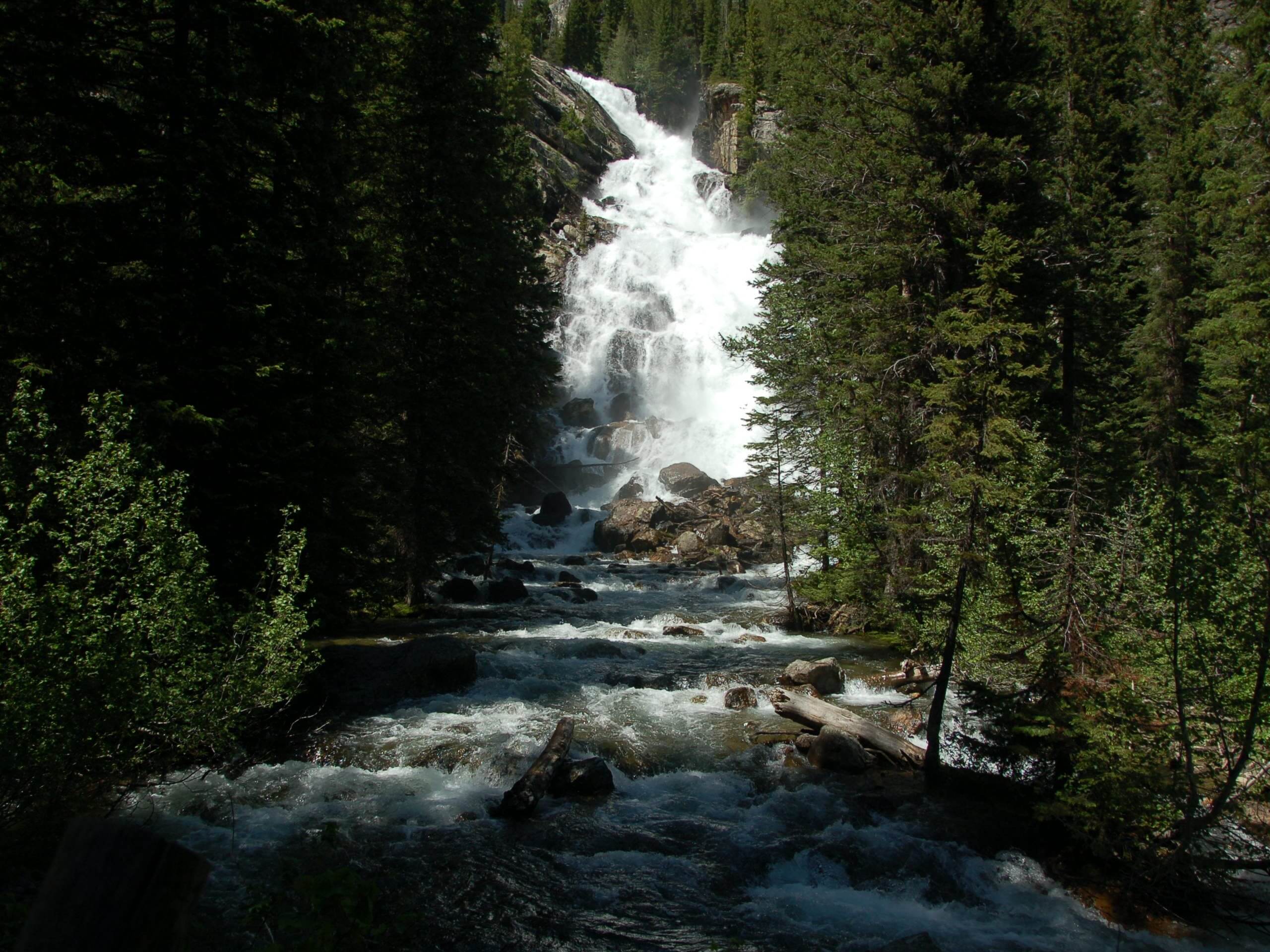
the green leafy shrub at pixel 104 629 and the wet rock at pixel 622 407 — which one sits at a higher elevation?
the wet rock at pixel 622 407

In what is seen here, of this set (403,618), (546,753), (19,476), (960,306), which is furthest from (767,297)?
(19,476)

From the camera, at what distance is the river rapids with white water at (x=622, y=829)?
6.69 metres

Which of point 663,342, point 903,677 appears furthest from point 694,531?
point 663,342

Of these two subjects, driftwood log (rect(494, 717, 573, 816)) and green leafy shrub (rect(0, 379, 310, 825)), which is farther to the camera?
driftwood log (rect(494, 717, 573, 816))

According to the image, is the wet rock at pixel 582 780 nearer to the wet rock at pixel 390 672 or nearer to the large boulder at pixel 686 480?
the wet rock at pixel 390 672

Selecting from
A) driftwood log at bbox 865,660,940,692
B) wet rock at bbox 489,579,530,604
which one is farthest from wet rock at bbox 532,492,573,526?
driftwood log at bbox 865,660,940,692

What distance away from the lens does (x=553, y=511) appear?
124 ft

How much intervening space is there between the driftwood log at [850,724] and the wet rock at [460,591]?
12.2 meters

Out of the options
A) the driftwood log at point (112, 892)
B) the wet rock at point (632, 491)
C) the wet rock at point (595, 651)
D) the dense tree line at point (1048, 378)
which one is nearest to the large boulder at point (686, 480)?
the wet rock at point (632, 491)

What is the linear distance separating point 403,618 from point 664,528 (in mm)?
16720

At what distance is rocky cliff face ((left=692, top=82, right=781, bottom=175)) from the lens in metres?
66.2

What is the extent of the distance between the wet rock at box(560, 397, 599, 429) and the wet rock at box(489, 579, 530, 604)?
27.0 m

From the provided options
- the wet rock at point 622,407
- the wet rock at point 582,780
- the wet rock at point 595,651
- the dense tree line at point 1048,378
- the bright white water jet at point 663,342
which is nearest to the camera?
the dense tree line at point 1048,378

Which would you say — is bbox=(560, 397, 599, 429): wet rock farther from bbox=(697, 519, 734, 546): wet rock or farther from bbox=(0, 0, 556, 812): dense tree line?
bbox=(0, 0, 556, 812): dense tree line
